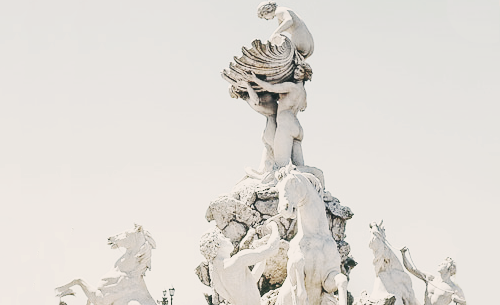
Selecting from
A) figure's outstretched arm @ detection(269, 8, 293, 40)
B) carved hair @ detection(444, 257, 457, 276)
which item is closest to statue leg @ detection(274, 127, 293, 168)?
figure's outstretched arm @ detection(269, 8, 293, 40)

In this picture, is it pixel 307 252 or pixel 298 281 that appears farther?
pixel 307 252

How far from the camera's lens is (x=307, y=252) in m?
7.46

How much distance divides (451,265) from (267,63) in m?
3.75

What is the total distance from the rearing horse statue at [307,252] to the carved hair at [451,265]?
5.72ft

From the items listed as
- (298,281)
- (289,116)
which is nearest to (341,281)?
(298,281)

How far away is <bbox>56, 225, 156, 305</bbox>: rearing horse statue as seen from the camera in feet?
23.4

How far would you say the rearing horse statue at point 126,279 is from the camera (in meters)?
7.13

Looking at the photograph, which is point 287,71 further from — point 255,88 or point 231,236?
point 231,236

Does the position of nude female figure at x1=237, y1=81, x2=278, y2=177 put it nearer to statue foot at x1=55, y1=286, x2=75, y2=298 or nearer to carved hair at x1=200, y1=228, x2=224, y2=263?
carved hair at x1=200, y1=228, x2=224, y2=263

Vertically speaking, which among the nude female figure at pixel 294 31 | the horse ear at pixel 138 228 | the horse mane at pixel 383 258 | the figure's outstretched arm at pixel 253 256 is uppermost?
the nude female figure at pixel 294 31

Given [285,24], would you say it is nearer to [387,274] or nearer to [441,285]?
[387,274]

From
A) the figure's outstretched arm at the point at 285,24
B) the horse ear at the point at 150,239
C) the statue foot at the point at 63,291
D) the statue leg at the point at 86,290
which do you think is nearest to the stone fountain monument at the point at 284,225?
the figure's outstretched arm at the point at 285,24

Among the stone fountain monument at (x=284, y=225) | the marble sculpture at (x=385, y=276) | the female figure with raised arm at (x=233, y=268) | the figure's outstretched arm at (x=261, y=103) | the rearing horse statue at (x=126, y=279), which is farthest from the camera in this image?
the figure's outstretched arm at (x=261, y=103)

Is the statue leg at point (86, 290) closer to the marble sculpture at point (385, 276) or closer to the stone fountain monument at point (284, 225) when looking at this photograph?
the stone fountain monument at point (284, 225)
